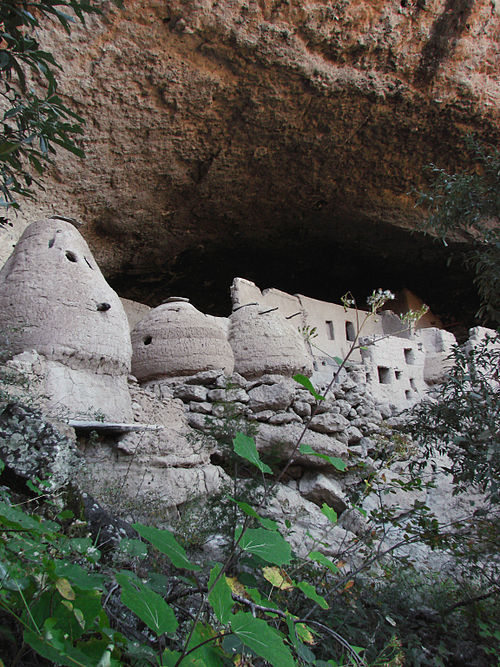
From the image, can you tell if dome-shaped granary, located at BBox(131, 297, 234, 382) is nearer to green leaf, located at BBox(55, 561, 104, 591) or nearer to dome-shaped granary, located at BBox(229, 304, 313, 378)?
dome-shaped granary, located at BBox(229, 304, 313, 378)

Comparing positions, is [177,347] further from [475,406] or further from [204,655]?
[204,655]

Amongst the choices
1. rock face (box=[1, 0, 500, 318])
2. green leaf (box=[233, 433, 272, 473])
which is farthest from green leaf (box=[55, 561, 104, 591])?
rock face (box=[1, 0, 500, 318])

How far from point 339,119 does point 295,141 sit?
2.73 ft

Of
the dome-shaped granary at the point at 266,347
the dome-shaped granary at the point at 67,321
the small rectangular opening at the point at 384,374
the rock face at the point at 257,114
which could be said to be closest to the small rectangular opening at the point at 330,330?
the small rectangular opening at the point at 384,374

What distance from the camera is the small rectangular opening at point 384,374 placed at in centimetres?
966

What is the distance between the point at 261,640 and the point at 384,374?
9.34 m

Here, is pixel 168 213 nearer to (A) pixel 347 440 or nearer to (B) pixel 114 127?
(B) pixel 114 127

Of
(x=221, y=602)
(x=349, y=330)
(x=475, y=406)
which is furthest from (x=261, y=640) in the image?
(x=349, y=330)

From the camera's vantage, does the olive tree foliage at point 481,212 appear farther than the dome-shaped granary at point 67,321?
No

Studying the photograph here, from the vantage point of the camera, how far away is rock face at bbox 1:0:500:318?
6711mm

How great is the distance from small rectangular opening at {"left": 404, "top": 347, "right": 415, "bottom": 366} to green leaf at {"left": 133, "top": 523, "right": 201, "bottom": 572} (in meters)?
9.91

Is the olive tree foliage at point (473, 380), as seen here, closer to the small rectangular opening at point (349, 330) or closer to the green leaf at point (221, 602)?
the green leaf at point (221, 602)

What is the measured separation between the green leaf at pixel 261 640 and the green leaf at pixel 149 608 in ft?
0.38

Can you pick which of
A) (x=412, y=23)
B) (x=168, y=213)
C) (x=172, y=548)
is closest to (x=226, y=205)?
(x=168, y=213)
